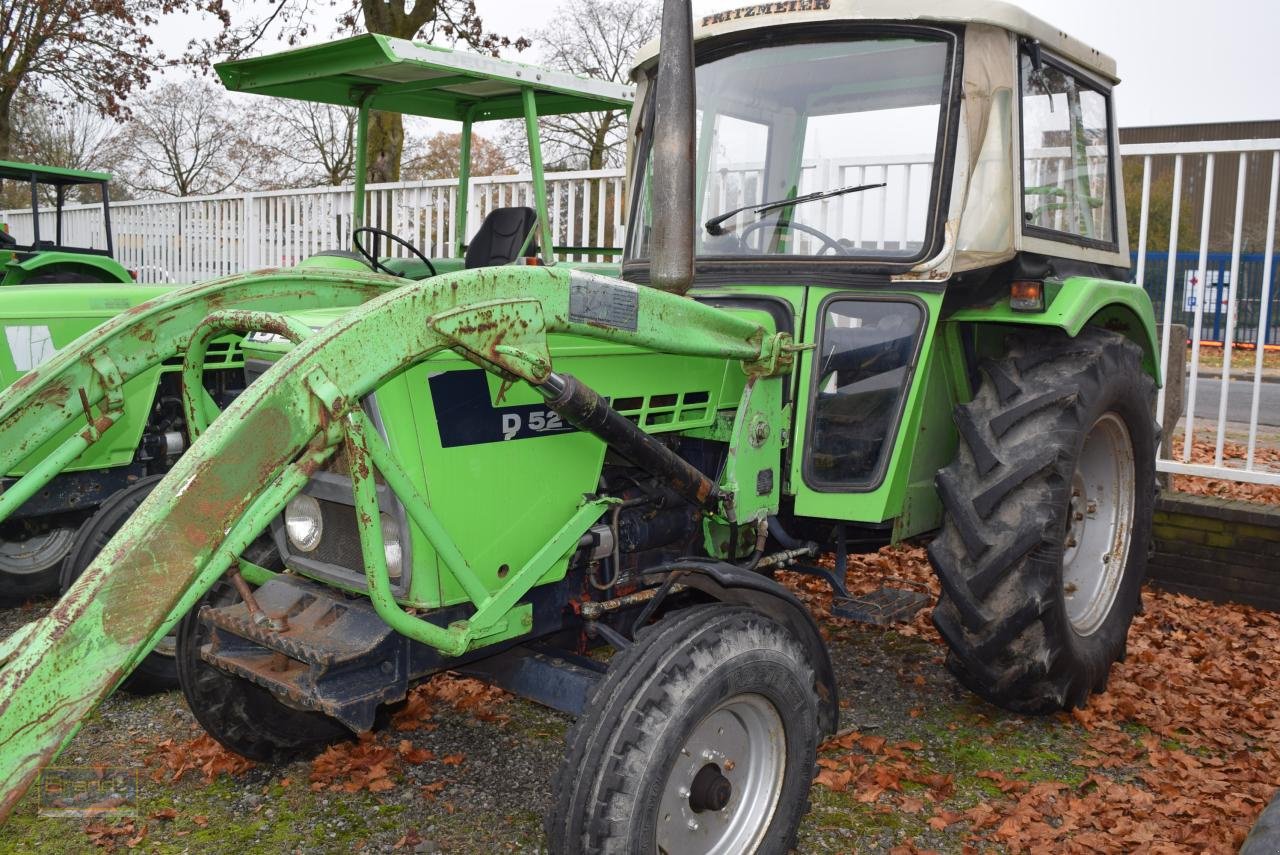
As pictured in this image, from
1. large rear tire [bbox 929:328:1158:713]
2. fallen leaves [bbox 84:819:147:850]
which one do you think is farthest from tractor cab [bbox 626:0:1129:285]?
fallen leaves [bbox 84:819:147:850]

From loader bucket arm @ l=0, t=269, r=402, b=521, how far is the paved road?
→ 9466 millimetres

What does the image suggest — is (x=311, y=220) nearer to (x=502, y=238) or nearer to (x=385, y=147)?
(x=385, y=147)

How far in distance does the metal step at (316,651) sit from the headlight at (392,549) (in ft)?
0.47

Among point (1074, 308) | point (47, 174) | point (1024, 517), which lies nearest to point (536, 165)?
point (1074, 308)

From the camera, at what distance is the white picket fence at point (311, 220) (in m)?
8.48

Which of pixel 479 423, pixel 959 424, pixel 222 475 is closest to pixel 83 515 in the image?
pixel 479 423

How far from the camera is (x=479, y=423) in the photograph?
2.77m

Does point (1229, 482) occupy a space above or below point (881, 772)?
above

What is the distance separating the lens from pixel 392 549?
2738 millimetres

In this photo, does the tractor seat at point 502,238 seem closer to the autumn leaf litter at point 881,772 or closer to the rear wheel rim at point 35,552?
the autumn leaf litter at point 881,772

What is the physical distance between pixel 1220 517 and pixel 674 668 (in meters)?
3.94

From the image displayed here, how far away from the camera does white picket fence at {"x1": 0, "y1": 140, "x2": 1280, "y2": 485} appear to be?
11.9 feet

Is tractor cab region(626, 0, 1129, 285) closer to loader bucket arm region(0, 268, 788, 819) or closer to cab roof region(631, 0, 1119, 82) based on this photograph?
cab roof region(631, 0, 1119, 82)
